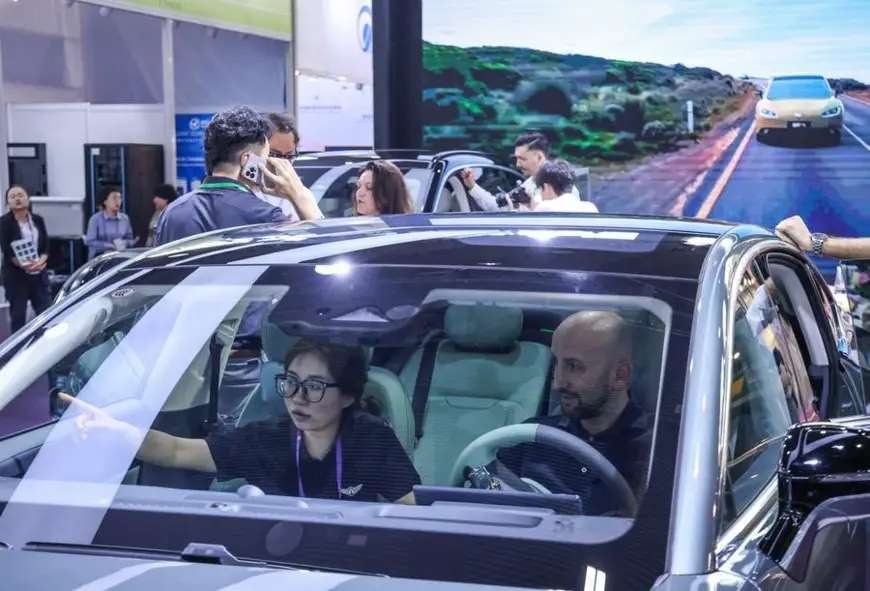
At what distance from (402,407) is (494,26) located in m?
9.46

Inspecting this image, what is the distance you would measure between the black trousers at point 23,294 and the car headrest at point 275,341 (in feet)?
24.6

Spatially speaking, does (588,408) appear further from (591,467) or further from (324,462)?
(324,462)

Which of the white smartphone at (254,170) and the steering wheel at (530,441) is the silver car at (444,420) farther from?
the white smartphone at (254,170)

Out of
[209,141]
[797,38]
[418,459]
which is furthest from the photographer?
[797,38]

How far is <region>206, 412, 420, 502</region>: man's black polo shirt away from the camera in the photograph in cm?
208

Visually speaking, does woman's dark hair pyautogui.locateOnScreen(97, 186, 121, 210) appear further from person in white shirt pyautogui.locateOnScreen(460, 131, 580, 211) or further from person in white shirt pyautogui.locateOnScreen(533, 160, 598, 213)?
person in white shirt pyautogui.locateOnScreen(533, 160, 598, 213)

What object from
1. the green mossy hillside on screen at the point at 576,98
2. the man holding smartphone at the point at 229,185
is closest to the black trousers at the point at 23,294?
the green mossy hillside on screen at the point at 576,98

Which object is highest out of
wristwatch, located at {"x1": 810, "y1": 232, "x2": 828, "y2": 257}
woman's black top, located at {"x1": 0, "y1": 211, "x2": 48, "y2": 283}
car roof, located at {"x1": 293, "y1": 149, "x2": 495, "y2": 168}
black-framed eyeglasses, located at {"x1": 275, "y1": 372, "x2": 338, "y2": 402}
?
car roof, located at {"x1": 293, "y1": 149, "x2": 495, "y2": 168}

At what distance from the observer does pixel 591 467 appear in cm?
202

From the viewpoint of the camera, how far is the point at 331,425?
2.26 metres

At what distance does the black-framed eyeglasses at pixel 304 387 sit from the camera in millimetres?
2334

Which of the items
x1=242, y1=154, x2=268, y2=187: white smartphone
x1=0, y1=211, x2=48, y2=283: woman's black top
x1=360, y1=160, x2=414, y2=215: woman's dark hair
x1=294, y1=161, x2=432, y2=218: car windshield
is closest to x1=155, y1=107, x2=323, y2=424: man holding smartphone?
x1=242, y1=154, x2=268, y2=187: white smartphone

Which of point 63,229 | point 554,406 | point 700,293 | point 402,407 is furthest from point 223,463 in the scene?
point 63,229

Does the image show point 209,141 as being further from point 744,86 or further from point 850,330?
point 744,86
